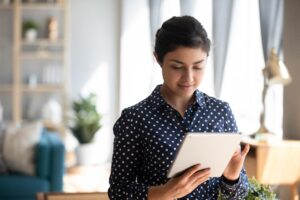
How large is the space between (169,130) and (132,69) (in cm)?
438

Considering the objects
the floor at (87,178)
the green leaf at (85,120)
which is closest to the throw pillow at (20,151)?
the floor at (87,178)

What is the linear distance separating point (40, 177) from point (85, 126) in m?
1.60

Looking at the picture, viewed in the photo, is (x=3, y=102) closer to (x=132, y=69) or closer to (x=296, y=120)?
(x=132, y=69)

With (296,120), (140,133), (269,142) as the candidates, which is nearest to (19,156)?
(269,142)

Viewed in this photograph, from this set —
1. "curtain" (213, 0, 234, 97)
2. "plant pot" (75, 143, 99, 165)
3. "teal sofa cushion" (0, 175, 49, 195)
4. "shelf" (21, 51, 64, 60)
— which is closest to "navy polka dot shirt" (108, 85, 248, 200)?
"teal sofa cushion" (0, 175, 49, 195)

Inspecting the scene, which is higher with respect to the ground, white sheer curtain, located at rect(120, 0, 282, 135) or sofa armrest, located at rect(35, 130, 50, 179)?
white sheer curtain, located at rect(120, 0, 282, 135)

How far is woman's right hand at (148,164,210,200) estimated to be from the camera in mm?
1000

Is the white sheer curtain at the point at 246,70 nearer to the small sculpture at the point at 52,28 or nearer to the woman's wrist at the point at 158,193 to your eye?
the small sculpture at the point at 52,28

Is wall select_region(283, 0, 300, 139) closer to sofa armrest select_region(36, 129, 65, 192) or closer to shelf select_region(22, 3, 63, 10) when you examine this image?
sofa armrest select_region(36, 129, 65, 192)

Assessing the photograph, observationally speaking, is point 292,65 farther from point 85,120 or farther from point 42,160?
point 85,120

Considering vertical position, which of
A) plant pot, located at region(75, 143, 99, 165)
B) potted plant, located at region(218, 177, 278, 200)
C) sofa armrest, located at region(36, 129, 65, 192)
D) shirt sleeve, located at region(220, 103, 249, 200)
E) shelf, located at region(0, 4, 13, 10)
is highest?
shelf, located at region(0, 4, 13, 10)

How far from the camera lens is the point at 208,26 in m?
4.12

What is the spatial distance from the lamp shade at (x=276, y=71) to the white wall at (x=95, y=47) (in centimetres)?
263

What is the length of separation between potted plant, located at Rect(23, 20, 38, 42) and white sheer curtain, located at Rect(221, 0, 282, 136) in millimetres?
2346
